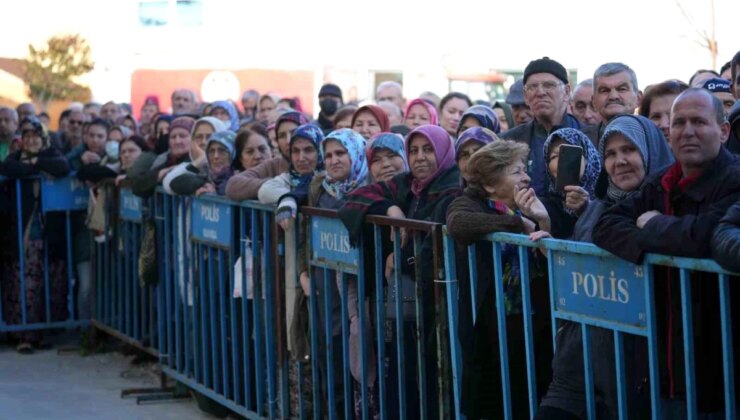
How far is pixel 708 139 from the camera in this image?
169 inches

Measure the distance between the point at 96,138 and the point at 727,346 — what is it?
8.64m

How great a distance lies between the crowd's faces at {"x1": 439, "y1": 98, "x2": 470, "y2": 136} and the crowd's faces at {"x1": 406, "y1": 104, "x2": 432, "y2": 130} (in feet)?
0.44

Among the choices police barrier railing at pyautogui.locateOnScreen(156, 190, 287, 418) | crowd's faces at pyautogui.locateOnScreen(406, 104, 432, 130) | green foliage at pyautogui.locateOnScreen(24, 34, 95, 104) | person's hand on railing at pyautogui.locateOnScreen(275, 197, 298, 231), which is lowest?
police barrier railing at pyautogui.locateOnScreen(156, 190, 287, 418)

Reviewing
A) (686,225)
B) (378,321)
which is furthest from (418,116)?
(686,225)

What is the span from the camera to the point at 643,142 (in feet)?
16.2

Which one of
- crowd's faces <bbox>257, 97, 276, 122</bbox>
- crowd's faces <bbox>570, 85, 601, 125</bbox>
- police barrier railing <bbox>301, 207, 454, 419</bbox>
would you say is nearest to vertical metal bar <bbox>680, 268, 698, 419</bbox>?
police barrier railing <bbox>301, 207, 454, 419</bbox>

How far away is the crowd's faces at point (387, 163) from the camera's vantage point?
6.80m

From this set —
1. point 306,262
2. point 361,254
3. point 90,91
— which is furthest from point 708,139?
point 90,91

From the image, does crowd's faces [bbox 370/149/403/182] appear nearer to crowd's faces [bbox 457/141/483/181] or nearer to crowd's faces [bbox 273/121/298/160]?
crowd's faces [bbox 457/141/483/181]

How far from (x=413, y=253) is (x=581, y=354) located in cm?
140

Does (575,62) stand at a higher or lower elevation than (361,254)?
higher

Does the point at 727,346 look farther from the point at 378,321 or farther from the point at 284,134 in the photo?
the point at 284,134

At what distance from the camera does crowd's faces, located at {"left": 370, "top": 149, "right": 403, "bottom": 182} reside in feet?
22.3

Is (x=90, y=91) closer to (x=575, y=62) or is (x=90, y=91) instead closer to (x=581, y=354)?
(x=575, y=62)
